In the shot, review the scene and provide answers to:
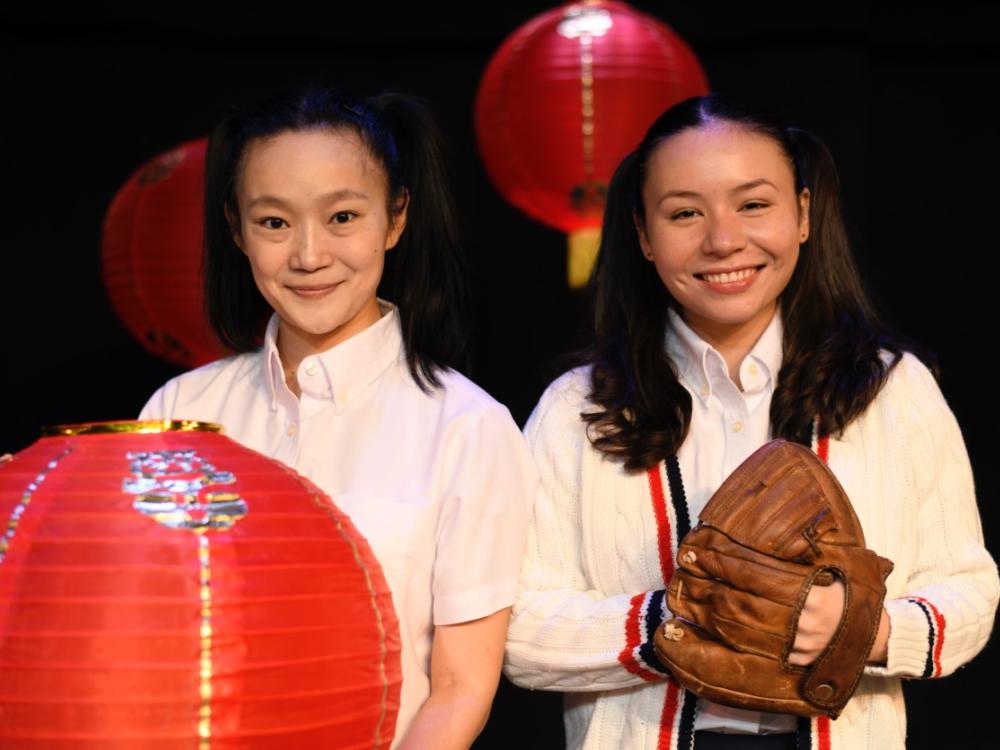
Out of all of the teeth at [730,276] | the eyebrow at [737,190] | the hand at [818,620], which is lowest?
the hand at [818,620]

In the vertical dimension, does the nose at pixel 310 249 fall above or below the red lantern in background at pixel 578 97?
below

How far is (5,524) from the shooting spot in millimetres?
1086

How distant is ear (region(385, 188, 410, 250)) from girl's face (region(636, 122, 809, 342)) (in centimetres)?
28

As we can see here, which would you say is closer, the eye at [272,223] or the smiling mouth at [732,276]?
the eye at [272,223]

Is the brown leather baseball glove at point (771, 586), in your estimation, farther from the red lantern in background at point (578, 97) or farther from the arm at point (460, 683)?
the red lantern in background at point (578, 97)

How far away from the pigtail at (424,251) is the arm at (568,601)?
16 cm

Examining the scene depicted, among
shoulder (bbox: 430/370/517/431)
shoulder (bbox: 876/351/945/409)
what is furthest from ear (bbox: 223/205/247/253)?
shoulder (bbox: 876/351/945/409)

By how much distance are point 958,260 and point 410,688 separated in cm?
266

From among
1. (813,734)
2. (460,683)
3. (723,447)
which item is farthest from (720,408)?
(460,683)

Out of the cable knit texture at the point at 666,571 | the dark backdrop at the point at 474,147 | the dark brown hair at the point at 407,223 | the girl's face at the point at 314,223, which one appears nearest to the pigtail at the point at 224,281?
the dark brown hair at the point at 407,223

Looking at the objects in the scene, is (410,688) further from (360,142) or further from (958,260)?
(958,260)

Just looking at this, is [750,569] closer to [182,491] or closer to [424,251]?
[424,251]

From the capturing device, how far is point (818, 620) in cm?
153

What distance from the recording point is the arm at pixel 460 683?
147 cm
